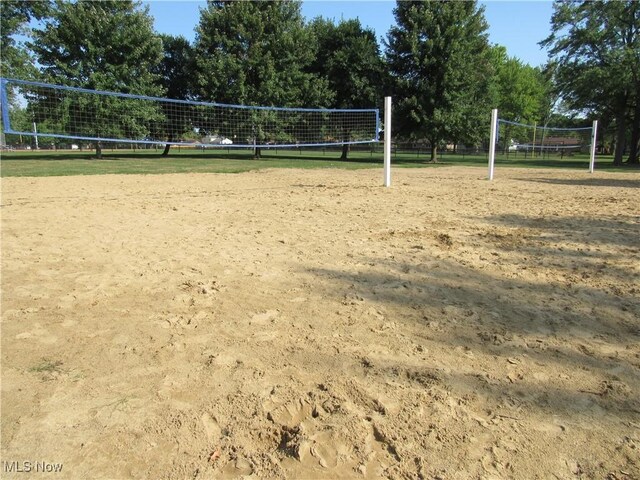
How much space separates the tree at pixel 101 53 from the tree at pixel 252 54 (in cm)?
351

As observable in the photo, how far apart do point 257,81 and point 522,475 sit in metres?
28.1

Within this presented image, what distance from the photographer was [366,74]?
99.0 feet

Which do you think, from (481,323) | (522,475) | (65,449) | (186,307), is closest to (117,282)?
(186,307)

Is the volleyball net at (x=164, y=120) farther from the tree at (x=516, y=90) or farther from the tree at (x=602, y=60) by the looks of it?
the tree at (x=516, y=90)

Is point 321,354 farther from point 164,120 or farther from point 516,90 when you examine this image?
point 516,90

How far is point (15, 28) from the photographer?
101 ft

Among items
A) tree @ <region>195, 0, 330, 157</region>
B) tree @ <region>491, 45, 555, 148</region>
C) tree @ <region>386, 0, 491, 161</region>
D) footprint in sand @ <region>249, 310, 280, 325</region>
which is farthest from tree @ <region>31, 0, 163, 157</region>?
tree @ <region>491, 45, 555, 148</region>

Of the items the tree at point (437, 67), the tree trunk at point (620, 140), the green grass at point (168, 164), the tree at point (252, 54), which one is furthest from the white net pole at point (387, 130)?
the tree trunk at point (620, 140)

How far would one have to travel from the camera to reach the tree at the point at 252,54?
26.2 metres

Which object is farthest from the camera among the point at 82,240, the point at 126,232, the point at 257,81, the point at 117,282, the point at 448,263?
the point at 257,81

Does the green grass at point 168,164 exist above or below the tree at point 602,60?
below

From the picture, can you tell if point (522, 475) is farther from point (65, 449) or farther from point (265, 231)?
point (265, 231)

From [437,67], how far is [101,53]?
1979cm

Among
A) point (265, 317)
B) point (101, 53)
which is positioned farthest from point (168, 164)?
point (265, 317)
